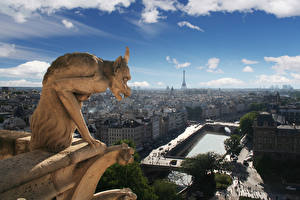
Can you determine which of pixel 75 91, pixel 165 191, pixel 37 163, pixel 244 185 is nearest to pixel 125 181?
pixel 165 191

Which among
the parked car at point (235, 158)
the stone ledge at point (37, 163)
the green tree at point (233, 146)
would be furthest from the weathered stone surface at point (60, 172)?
the green tree at point (233, 146)

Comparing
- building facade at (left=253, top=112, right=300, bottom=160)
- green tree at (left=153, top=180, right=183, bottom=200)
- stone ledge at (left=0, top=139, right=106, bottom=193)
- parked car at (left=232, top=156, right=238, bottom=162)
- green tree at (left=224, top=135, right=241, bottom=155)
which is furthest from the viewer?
green tree at (left=224, top=135, right=241, bottom=155)

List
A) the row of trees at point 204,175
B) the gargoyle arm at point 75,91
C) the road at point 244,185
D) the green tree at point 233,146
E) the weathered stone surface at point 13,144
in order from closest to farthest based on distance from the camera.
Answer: the gargoyle arm at point 75,91 → the weathered stone surface at point 13,144 → the road at point 244,185 → the row of trees at point 204,175 → the green tree at point 233,146

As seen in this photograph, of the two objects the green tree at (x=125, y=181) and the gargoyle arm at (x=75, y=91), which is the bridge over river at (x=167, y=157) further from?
the gargoyle arm at (x=75, y=91)

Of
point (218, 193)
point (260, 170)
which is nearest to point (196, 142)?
point (260, 170)

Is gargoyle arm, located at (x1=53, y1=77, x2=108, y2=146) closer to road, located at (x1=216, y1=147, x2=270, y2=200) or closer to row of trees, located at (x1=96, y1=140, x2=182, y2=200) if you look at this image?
row of trees, located at (x1=96, y1=140, x2=182, y2=200)

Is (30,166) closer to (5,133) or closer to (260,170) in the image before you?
(5,133)

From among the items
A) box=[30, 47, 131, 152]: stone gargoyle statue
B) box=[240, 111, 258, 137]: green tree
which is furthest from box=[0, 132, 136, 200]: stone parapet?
box=[240, 111, 258, 137]: green tree
